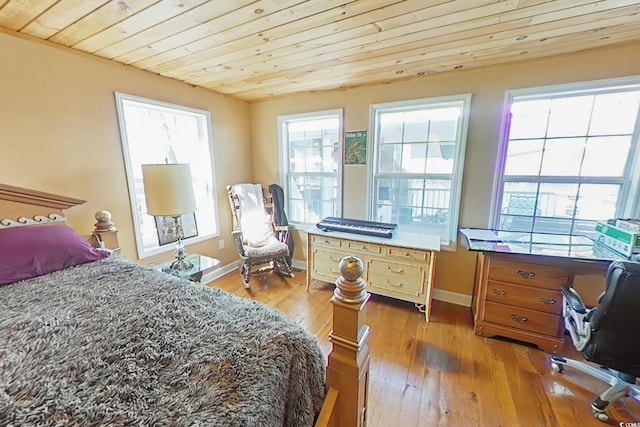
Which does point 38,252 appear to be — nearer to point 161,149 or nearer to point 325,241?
point 161,149

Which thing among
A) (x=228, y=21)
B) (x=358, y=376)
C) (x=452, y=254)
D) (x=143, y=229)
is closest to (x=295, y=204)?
(x=143, y=229)

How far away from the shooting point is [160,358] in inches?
30.8

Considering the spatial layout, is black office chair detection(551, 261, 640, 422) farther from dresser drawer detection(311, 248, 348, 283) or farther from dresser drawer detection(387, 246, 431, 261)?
dresser drawer detection(311, 248, 348, 283)

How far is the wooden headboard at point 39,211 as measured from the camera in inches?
64.8

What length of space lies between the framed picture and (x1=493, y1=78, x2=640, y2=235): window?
9.93 feet

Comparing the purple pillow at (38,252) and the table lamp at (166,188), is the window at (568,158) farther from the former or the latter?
the purple pillow at (38,252)

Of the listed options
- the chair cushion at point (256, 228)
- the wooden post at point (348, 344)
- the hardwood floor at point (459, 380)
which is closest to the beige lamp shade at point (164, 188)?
the chair cushion at point (256, 228)

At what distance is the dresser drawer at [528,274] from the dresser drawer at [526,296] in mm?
41

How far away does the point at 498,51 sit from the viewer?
1928 millimetres

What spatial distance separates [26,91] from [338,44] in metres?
2.11

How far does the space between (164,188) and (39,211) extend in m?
0.79

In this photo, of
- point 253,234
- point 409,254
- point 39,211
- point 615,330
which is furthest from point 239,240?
point 615,330

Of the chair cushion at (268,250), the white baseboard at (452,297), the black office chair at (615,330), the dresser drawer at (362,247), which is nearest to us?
the black office chair at (615,330)

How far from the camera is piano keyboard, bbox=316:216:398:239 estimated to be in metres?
2.54
